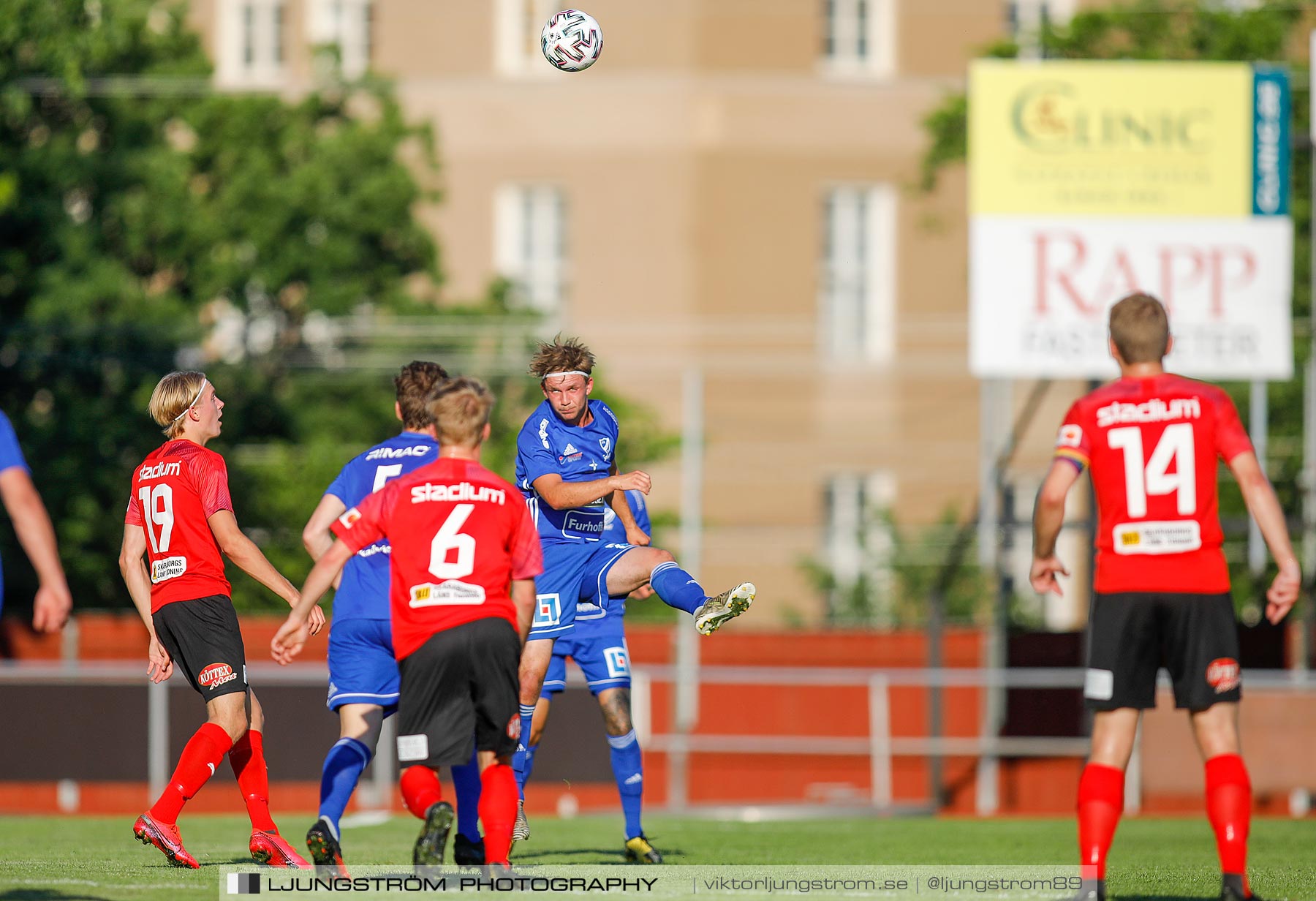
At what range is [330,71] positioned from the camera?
27062mm

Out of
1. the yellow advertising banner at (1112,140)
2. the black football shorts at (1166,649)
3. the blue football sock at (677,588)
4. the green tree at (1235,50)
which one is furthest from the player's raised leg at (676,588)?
the green tree at (1235,50)

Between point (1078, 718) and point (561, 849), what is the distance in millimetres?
11265

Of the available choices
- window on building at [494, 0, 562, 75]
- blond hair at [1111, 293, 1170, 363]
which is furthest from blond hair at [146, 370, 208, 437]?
window on building at [494, 0, 562, 75]

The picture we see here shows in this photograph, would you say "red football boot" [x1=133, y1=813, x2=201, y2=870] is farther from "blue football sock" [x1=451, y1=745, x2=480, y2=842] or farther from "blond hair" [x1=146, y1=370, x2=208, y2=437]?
→ "blond hair" [x1=146, y1=370, x2=208, y2=437]

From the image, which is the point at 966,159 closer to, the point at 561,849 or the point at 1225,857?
the point at 561,849

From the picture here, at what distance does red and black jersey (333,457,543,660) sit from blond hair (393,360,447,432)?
1.02 metres

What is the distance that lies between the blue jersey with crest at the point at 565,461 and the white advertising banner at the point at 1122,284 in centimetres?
984

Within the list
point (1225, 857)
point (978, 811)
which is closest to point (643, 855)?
point (1225, 857)

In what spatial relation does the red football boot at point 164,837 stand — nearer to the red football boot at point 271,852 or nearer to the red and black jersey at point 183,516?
the red football boot at point 271,852

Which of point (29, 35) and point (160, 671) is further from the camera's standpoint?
point (29, 35)

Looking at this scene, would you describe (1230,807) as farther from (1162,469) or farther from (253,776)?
(253,776)

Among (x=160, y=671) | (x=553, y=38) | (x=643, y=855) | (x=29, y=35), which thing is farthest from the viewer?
(x=29, y=35)

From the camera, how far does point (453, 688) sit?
616 centimetres

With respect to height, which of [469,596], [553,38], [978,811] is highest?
[553,38]
